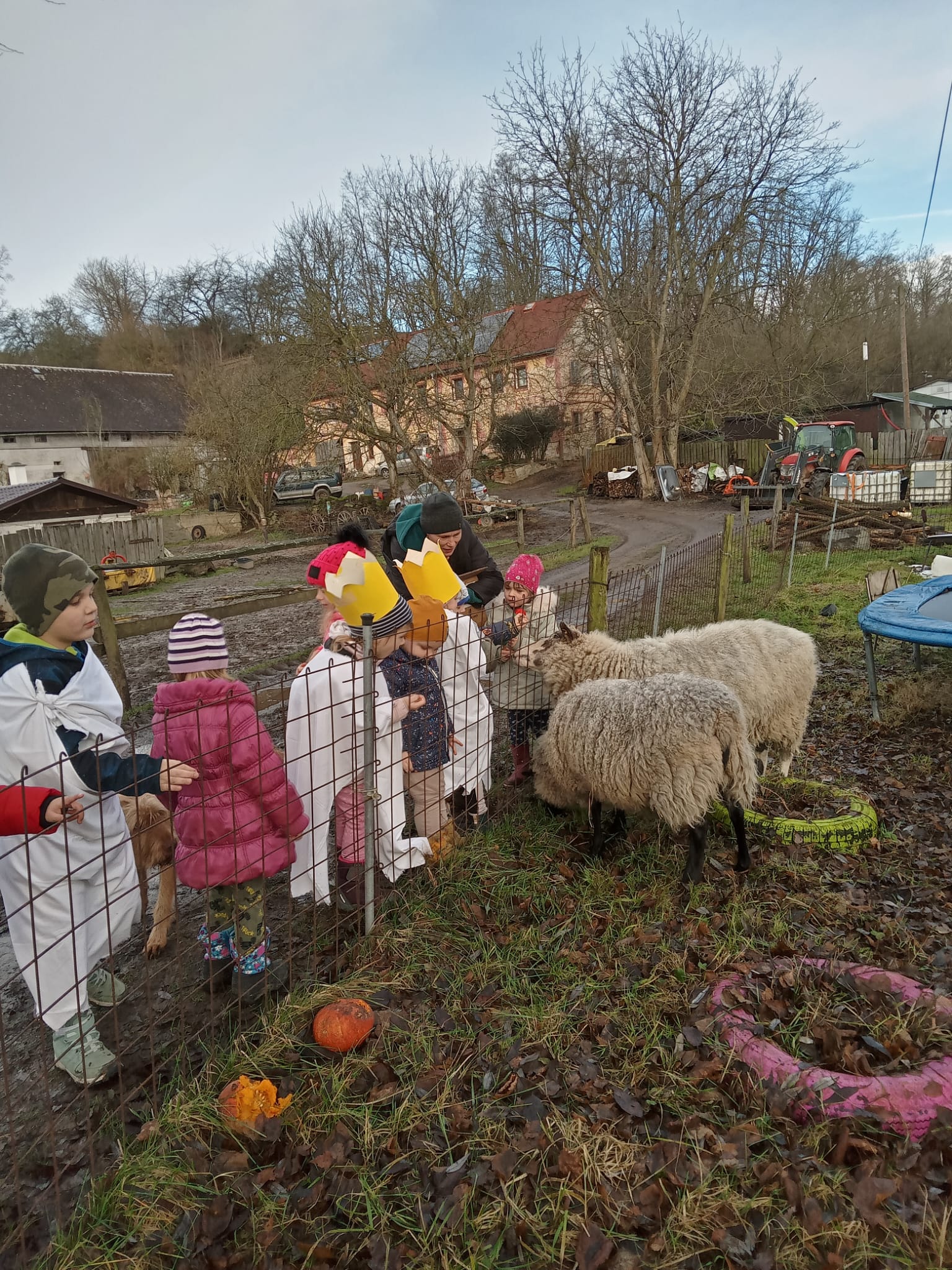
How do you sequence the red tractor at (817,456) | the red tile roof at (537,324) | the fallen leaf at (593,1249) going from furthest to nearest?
the red tile roof at (537,324) < the red tractor at (817,456) < the fallen leaf at (593,1249)

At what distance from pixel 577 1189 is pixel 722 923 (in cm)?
151

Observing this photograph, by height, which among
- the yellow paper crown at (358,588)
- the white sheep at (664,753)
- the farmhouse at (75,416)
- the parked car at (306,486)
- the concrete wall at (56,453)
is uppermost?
the farmhouse at (75,416)


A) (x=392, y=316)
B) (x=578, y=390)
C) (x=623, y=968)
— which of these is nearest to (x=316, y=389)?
(x=392, y=316)

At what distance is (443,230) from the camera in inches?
945

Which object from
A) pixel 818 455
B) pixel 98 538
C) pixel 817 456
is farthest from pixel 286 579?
pixel 818 455

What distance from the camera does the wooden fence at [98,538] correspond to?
17672mm

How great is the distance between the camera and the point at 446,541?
14.4 ft

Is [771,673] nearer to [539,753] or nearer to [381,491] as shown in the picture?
[539,753]

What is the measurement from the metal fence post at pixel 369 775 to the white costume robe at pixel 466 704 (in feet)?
2.36

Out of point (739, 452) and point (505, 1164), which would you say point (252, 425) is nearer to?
point (739, 452)

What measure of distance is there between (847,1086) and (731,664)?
2.65 metres

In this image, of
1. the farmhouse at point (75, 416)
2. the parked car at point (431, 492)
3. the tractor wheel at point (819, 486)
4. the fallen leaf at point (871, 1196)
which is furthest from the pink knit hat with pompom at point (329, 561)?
the farmhouse at point (75, 416)

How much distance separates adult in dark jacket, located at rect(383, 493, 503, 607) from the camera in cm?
431

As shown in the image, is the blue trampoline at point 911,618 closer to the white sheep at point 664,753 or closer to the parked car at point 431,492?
the white sheep at point 664,753
